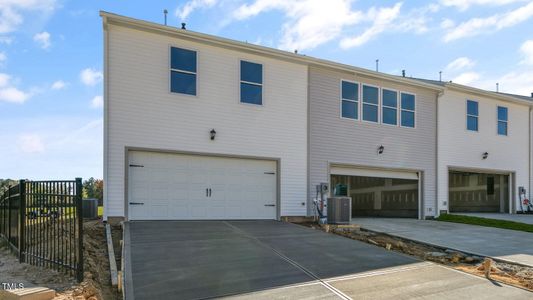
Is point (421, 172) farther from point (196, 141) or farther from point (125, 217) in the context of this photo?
point (125, 217)

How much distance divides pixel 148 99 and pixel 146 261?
19.0ft

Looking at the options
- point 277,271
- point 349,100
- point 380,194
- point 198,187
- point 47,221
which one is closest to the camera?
point 277,271

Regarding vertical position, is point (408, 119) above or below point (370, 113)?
below

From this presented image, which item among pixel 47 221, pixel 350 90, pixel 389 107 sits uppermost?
pixel 350 90

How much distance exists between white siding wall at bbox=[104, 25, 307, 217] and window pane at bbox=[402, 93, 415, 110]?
15.1 feet

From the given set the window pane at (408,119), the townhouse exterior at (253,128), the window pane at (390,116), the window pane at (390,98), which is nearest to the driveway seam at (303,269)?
the townhouse exterior at (253,128)

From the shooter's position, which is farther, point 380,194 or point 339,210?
point 380,194

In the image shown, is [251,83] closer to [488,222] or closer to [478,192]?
[488,222]

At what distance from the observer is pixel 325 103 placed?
1459cm

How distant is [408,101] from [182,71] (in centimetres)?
918

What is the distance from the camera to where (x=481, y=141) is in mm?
18344

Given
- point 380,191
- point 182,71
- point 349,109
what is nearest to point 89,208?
point 182,71

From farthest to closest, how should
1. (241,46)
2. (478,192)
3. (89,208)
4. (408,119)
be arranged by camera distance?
1. (478,192)
2. (408,119)
3. (89,208)
4. (241,46)

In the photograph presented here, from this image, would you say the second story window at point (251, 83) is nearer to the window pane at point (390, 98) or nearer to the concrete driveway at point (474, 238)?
the window pane at point (390, 98)
